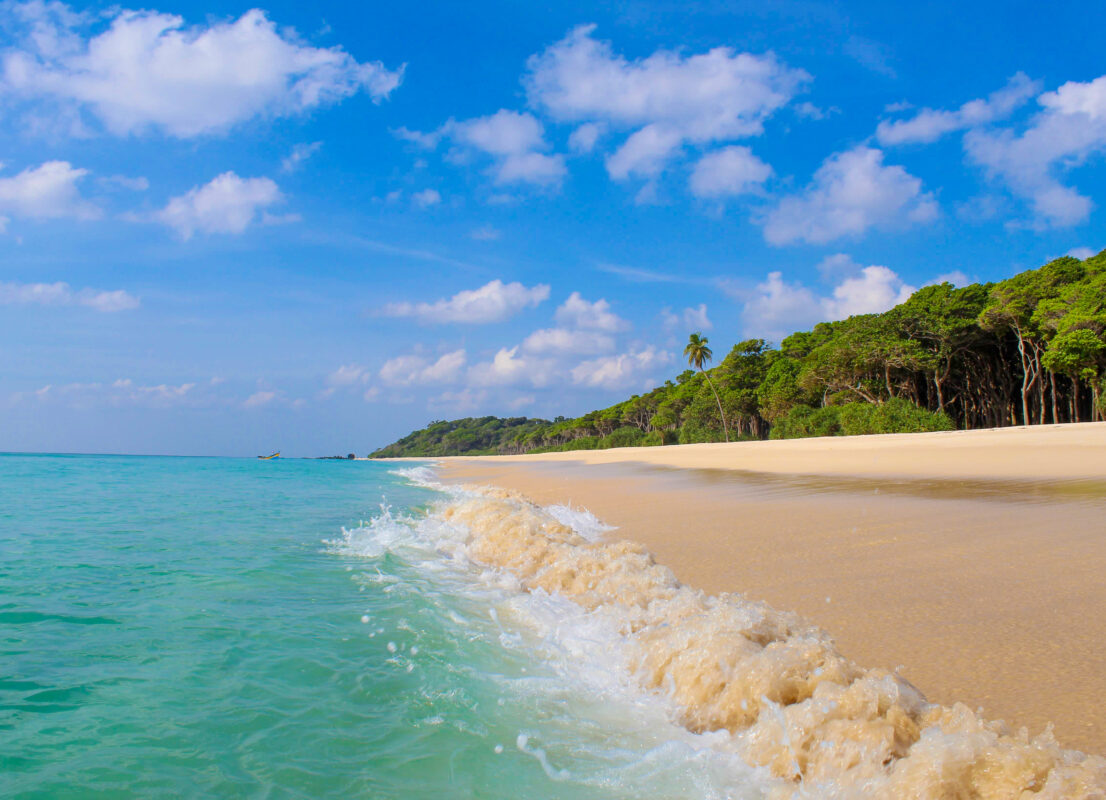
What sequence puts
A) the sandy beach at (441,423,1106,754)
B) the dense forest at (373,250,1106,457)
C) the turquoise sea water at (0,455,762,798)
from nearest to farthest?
the turquoise sea water at (0,455,762,798) < the sandy beach at (441,423,1106,754) < the dense forest at (373,250,1106,457)

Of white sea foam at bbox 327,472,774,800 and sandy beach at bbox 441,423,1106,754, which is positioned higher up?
sandy beach at bbox 441,423,1106,754

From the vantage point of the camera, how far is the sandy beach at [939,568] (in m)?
2.73

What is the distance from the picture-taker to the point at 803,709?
254 centimetres

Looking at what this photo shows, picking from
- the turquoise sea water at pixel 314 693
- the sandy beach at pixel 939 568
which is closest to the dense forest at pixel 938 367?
the sandy beach at pixel 939 568

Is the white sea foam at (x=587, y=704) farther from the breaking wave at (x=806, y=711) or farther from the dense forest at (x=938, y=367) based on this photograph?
the dense forest at (x=938, y=367)

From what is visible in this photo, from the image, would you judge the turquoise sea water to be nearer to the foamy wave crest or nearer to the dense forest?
the foamy wave crest

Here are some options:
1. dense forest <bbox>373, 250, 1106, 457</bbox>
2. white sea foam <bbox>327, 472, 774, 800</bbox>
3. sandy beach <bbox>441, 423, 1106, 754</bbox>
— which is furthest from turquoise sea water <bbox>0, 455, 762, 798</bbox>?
dense forest <bbox>373, 250, 1106, 457</bbox>

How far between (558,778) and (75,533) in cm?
975

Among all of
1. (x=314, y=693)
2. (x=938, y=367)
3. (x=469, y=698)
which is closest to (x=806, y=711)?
(x=469, y=698)

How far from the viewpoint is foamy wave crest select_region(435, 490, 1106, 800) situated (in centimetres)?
197

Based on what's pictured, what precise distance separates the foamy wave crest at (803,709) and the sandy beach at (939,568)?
345 mm

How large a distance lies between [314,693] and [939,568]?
4734mm

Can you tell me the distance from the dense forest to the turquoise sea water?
30.1 metres

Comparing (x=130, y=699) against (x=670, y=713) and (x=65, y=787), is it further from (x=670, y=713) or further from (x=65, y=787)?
(x=670, y=713)
